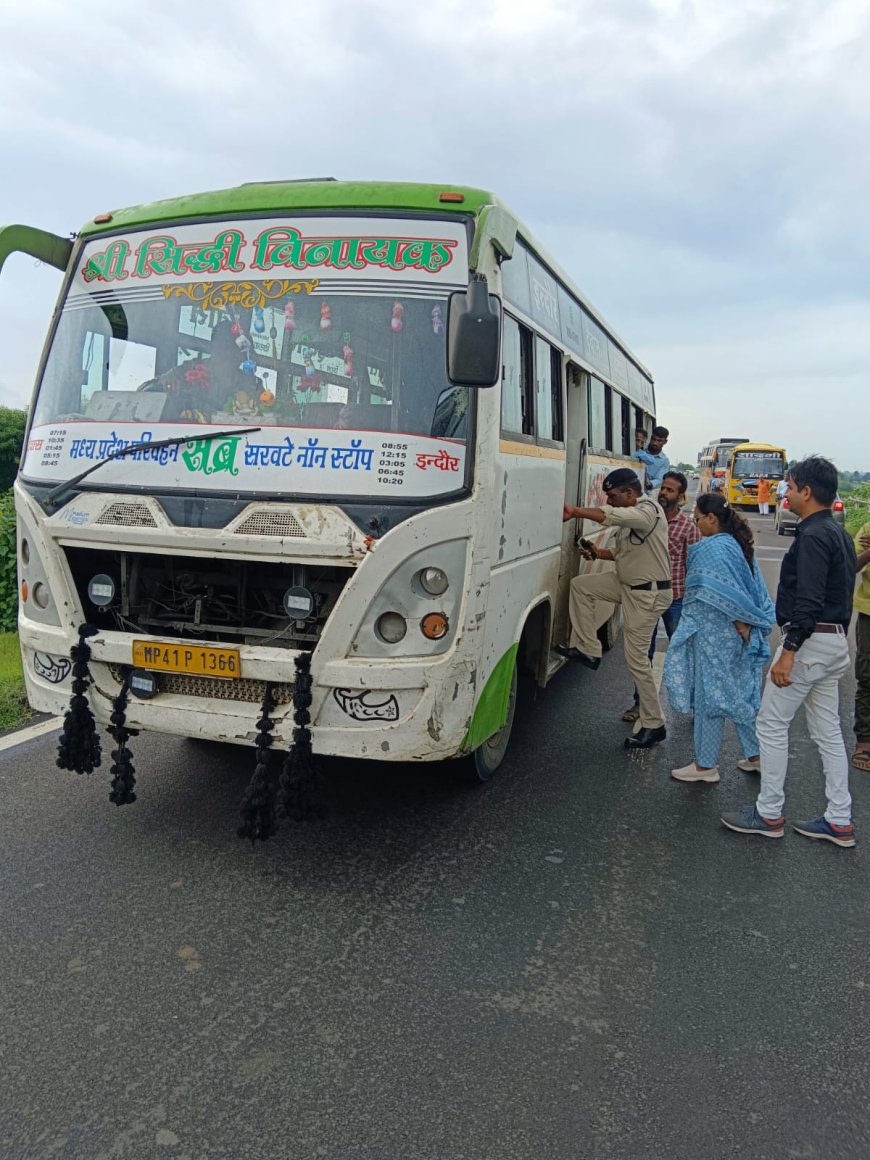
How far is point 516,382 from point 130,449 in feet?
6.24

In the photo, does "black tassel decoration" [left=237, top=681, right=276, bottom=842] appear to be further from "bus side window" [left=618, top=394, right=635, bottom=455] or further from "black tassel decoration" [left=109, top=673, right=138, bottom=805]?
"bus side window" [left=618, top=394, right=635, bottom=455]

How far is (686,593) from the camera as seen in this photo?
509 cm

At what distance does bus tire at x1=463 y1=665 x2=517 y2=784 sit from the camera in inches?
183

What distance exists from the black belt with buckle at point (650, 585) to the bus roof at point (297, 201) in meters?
2.50

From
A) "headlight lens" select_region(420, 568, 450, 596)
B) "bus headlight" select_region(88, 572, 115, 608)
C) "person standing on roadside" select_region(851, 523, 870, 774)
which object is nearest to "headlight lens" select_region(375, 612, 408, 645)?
"headlight lens" select_region(420, 568, 450, 596)

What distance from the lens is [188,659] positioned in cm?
372

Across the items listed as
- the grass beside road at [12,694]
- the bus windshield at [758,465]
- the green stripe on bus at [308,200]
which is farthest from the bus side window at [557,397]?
the bus windshield at [758,465]

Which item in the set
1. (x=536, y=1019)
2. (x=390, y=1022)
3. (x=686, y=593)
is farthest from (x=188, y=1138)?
(x=686, y=593)

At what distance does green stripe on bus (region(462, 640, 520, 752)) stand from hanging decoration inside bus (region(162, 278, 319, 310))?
6.37 ft

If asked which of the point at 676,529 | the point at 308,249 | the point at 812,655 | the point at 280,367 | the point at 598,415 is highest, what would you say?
the point at 308,249

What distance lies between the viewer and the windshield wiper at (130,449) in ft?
12.3

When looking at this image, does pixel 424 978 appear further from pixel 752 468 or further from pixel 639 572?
pixel 752 468

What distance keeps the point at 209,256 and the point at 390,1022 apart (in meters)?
3.24

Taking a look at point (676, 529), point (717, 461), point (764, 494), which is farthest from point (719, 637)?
point (717, 461)
